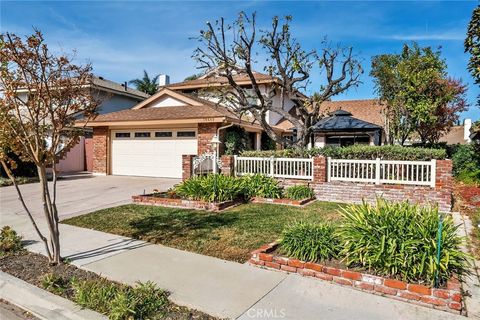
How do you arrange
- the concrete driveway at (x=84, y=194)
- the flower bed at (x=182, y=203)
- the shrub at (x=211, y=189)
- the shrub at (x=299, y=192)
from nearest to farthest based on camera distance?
the flower bed at (x=182, y=203), the concrete driveway at (x=84, y=194), the shrub at (x=211, y=189), the shrub at (x=299, y=192)

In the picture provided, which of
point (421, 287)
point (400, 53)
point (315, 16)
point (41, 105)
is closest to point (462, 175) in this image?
point (400, 53)

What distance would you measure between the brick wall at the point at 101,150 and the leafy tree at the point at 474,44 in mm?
15339

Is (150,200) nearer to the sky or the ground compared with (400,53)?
nearer to the ground

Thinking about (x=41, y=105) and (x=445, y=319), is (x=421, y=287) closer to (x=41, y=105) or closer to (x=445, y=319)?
(x=445, y=319)

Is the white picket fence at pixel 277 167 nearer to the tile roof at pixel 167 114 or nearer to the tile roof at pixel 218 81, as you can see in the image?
the tile roof at pixel 167 114

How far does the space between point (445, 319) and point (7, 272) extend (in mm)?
5288

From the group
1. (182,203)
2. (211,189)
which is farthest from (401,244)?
(182,203)

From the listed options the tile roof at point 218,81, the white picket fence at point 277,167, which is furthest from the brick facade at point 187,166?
the tile roof at point 218,81

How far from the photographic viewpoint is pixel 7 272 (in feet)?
14.3

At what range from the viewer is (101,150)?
644 inches

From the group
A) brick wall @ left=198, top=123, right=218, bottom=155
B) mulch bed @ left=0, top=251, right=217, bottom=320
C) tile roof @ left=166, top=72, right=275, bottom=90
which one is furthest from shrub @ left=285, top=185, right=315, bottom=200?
tile roof @ left=166, top=72, right=275, bottom=90

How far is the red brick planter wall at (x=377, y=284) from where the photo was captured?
337 centimetres

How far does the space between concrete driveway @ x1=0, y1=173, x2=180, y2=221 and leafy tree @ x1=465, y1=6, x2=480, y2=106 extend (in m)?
10.8

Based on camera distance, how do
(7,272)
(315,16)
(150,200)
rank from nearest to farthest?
(7,272), (150,200), (315,16)
